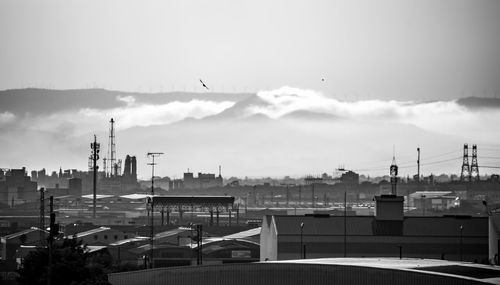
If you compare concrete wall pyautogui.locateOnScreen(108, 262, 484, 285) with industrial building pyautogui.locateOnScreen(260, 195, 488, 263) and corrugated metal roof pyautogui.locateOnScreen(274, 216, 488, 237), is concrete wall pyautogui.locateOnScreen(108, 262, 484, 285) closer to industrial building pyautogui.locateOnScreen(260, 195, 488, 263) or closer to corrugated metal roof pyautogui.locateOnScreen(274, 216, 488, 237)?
industrial building pyautogui.locateOnScreen(260, 195, 488, 263)

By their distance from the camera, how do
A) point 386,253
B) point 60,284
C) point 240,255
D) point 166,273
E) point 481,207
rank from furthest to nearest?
point 481,207
point 240,255
point 386,253
point 60,284
point 166,273

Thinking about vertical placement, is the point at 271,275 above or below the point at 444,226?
below

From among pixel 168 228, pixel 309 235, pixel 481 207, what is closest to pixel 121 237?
pixel 168 228

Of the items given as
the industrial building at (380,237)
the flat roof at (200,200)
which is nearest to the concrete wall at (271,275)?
the industrial building at (380,237)

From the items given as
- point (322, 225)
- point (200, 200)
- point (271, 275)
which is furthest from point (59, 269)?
point (200, 200)

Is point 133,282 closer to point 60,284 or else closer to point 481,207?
point 60,284

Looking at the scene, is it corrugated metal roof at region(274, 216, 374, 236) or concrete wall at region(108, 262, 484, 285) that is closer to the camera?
concrete wall at region(108, 262, 484, 285)

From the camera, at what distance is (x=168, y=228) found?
138 meters

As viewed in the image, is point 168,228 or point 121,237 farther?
point 168,228

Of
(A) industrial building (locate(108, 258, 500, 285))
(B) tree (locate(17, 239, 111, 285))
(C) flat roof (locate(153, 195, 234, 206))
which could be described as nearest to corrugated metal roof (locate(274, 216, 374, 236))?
(B) tree (locate(17, 239, 111, 285))

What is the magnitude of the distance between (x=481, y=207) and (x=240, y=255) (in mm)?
107055

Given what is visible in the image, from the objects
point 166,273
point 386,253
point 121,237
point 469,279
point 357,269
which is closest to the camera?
point 469,279

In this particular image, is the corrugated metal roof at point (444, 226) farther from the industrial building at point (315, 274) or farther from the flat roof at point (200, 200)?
the flat roof at point (200, 200)

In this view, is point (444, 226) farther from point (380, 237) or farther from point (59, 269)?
point (59, 269)
